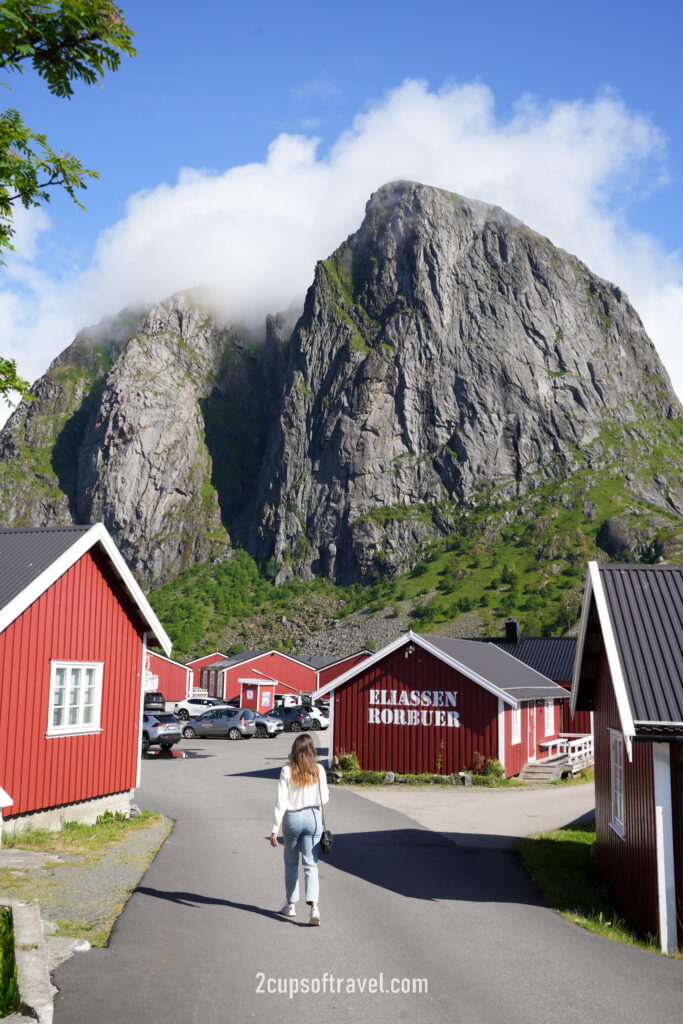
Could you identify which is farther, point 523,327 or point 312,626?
point 523,327

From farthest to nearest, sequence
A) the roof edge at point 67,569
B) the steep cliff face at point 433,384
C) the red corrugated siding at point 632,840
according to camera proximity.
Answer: the steep cliff face at point 433,384
the roof edge at point 67,569
the red corrugated siding at point 632,840

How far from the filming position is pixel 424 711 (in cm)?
2895

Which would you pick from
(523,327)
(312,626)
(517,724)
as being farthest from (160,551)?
(517,724)

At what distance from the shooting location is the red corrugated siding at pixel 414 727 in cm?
2847

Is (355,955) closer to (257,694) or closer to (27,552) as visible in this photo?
(27,552)

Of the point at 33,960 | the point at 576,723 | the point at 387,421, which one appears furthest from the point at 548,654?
the point at 387,421

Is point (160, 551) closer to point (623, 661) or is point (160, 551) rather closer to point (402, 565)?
point (402, 565)

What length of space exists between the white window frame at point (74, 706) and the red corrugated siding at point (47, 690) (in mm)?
113

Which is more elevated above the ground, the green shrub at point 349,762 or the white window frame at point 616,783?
the white window frame at point 616,783

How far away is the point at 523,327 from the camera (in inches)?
6166

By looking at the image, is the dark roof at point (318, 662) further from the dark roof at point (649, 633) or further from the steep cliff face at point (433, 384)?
the dark roof at point (649, 633)

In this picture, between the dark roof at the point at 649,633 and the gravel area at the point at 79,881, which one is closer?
the gravel area at the point at 79,881

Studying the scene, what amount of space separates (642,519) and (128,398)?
101 metres

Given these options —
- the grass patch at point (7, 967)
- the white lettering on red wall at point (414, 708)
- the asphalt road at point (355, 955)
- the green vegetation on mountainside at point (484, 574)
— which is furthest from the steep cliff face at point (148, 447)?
the grass patch at point (7, 967)
